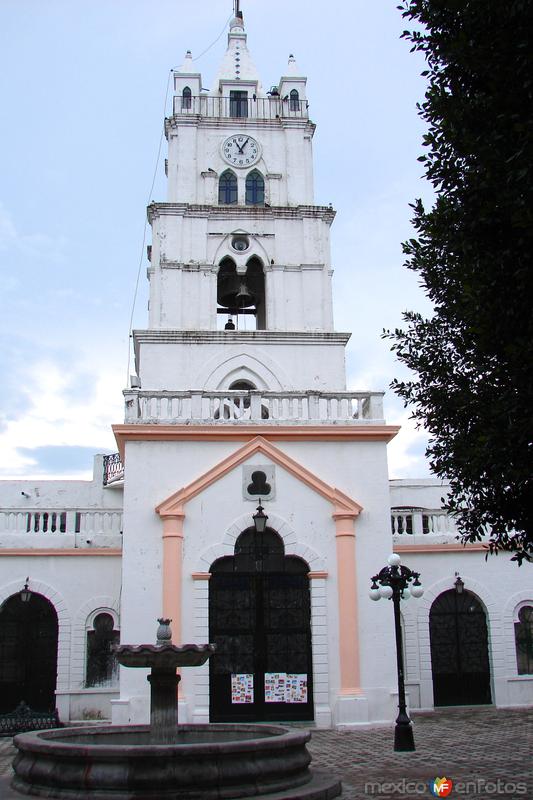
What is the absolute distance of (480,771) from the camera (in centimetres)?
1212

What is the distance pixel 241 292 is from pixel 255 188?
3382 mm

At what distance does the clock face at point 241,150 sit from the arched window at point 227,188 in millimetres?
373

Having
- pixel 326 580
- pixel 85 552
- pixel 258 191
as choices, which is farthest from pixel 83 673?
pixel 258 191

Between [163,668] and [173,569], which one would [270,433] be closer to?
[173,569]

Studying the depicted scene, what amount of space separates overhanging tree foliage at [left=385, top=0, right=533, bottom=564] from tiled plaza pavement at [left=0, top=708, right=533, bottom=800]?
10.4 feet

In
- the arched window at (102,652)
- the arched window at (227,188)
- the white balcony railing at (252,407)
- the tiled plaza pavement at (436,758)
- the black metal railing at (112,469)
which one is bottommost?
the tiled plaza pavement at (436,758)

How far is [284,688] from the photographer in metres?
18.1

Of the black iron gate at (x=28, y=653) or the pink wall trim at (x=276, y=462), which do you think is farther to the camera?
the black iron gate at (x=28, y=653)

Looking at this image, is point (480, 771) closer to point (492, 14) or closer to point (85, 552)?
point (492, 14)

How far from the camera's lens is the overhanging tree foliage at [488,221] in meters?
8.76

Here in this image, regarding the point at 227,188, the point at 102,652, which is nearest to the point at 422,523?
the point at 102,652

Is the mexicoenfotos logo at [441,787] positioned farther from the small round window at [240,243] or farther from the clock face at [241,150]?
the clock face at [241,150]

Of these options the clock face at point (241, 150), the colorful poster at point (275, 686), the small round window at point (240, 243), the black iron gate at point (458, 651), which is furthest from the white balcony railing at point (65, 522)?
the clock face at point (241, 150)

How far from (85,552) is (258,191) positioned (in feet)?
38.0
